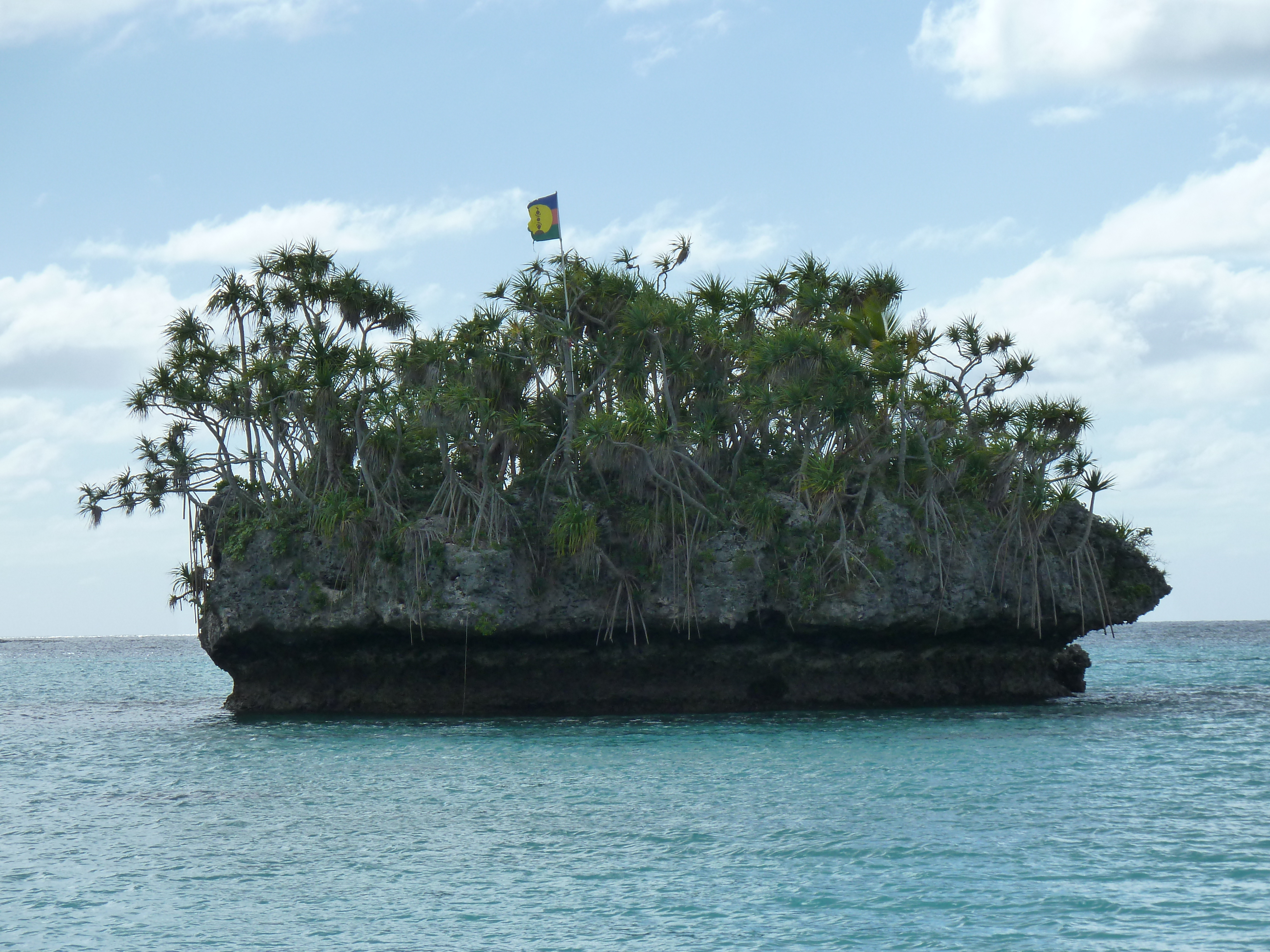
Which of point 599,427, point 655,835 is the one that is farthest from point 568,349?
point 655,835

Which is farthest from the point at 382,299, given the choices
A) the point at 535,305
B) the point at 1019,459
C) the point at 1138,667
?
the point at 1138,667

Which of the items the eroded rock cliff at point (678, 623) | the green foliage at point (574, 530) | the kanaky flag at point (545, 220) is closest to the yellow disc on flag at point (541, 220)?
the kanaky flag at point (545, 220)

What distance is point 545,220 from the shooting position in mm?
27469

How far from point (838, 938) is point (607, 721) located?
14.9 meters

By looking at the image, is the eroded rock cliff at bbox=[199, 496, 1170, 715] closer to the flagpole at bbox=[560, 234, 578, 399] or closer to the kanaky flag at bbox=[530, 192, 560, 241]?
the flagpole at bbox=[560, 234, 578, 399]

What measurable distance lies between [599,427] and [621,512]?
279 cm

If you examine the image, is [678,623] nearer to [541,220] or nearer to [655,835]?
Result: [541,220]

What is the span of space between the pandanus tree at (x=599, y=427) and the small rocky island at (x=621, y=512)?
69 millimetres

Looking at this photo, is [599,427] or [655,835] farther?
[599,427]

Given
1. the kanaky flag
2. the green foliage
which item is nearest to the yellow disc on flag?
the kanaky flag

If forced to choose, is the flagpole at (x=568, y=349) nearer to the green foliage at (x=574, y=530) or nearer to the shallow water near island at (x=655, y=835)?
the green foliage at (x=574, y=530)

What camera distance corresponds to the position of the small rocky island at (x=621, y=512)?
24406 mm

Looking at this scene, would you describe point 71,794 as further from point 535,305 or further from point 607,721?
point 535,305

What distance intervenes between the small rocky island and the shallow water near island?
1.81 meters
